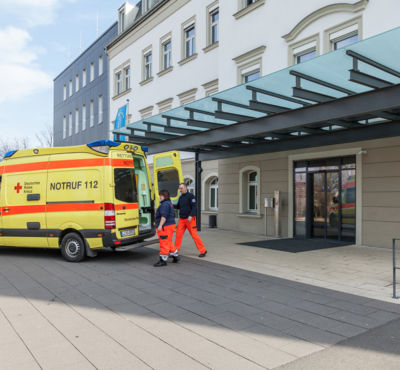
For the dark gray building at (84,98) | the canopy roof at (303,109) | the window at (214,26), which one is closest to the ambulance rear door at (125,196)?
the canopy roof at (303,109)

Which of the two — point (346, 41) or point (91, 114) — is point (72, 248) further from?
point (91, 114)

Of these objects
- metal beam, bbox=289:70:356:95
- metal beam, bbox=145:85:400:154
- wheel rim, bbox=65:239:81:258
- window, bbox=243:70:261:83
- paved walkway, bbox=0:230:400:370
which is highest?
window, bbox=243:70:261:83

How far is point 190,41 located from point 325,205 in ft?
32.6

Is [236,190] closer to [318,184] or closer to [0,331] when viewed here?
[318,184]

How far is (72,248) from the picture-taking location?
312 inches

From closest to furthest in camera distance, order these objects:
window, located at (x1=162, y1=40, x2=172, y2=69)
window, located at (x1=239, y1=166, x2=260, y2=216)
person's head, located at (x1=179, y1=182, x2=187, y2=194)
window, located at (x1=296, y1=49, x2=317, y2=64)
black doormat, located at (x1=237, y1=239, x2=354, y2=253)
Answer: person's head, located at (x1=179, y1=182, x2=187, y2=194), black doormat, located at (x1=237, y1=239, x2=354, y2=253), window, located at (x1=296, y1=49, x2=317, y2=64), window, located at (x1=239, y1=166, x2=260, y2=216), window, located at (x1=162, y1=40, x2=172, y2=69)

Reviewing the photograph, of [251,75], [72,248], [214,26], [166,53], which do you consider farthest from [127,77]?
[72,248]

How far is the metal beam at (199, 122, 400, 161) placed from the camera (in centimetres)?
907

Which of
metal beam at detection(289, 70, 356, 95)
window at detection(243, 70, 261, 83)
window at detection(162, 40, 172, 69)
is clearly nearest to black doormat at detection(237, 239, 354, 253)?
metal beam at detection(289, 70, 356, 95)

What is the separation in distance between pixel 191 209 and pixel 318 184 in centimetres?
498

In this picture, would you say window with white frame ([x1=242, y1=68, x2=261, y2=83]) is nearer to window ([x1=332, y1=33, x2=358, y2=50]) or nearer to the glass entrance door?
window ([x1=332, y1=33, x2=358, y2=50])

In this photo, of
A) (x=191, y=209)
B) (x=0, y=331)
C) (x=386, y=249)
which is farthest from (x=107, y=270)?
(x=386, y=249)

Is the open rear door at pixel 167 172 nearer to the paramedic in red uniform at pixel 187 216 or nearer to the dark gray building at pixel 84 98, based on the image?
the paramedic in red uniform at pixel 187 216

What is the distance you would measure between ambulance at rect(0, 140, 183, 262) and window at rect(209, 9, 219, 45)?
8.79m
